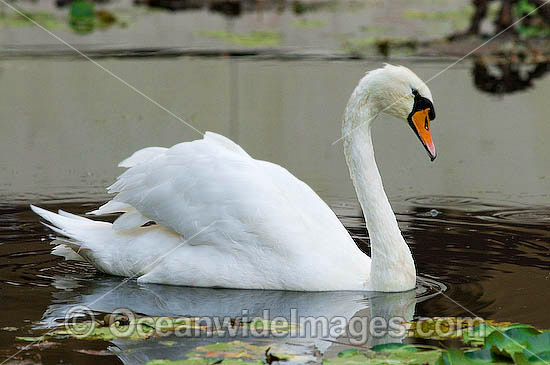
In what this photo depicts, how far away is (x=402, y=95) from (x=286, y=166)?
459 cm

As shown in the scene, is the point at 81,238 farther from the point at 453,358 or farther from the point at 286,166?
the point at 286,166

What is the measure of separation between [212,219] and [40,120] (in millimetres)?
7395

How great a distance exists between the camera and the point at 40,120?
44.1ft

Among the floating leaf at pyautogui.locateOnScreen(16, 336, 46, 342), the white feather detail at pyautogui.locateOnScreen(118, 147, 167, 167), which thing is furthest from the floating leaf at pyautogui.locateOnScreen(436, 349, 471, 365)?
the white feather detail at pyautogui.locateOnScreen(118, 147, 167, 167)

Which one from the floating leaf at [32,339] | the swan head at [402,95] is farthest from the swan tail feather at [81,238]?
the swan head at [402,95]

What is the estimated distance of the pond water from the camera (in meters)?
6.23

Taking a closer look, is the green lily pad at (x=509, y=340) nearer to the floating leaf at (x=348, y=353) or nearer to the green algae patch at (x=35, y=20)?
the floating leaf at (x=348, y=353)

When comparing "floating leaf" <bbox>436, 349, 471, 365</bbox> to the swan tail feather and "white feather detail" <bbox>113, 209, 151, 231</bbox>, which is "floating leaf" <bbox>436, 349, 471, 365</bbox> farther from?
the swan tail feather

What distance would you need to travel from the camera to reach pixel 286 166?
36.2 ft

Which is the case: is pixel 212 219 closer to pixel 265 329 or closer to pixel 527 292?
pixel 265 329

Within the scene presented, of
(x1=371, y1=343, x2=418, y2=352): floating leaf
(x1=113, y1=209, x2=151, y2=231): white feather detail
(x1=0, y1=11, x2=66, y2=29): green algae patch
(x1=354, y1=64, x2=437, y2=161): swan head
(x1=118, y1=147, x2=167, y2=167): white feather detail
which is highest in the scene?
(x1=354, y1=64, x2=437, y2=161): swan head

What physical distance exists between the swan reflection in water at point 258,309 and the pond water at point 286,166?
0.02 m

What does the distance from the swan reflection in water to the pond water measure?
18 mm

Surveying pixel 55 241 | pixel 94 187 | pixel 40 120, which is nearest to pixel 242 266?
pixel 55 241
